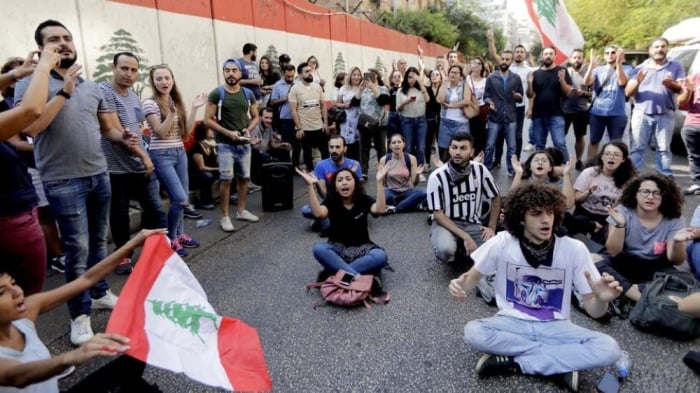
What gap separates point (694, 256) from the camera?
369cm

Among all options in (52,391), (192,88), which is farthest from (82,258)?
(192,88)

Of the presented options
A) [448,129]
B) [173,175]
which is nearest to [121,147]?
[173,175]

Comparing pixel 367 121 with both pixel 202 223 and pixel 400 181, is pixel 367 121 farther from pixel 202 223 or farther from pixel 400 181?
pixel 202 223

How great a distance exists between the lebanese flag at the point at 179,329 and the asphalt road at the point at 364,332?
626mm

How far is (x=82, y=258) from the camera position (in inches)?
125

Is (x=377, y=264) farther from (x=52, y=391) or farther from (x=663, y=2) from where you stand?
(x=663, y=2)

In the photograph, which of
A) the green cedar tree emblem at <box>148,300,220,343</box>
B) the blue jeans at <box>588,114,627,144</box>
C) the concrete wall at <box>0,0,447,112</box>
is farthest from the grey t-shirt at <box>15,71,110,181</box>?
the blue jeans at <box>588,114,627,144</box>

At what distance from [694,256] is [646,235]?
1.29ft

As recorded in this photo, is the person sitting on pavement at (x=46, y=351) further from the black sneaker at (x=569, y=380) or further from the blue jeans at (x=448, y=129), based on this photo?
the blue jeans at (x=448, y=129)

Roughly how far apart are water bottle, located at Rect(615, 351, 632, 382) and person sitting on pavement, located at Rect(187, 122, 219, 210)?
214 inches

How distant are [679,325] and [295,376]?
8.15ft

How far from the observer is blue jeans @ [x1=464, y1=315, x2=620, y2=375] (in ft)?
8.68

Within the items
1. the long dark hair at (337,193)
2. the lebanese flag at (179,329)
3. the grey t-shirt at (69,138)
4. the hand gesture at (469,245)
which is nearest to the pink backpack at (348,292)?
the long dark hair at (337,193)

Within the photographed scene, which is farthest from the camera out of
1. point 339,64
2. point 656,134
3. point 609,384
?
point 339,64
